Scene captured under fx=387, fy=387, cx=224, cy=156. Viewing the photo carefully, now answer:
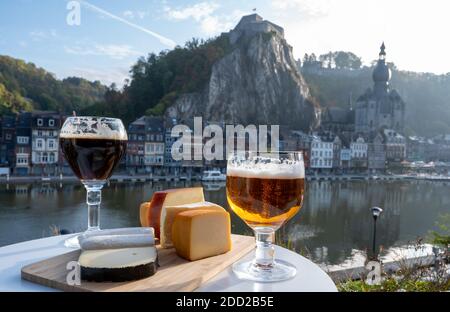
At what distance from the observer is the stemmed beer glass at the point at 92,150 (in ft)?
4.80

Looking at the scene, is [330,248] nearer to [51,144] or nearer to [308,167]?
[51,144]

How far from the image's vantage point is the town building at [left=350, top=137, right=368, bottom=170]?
61.9 metres

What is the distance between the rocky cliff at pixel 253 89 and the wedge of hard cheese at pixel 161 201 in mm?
55983

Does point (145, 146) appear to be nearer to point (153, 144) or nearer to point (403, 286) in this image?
point (153, 144)

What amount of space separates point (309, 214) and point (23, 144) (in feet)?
99.6

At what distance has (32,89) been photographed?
41906mm

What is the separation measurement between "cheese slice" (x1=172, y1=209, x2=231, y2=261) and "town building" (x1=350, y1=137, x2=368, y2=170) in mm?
63726

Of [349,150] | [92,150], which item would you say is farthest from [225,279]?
[349,150]

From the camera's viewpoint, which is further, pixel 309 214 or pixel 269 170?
pixel 309 214

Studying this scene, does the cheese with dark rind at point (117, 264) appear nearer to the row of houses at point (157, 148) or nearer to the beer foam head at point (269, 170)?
the beer foam head at point (269, 170)

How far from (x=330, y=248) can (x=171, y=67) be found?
168ft

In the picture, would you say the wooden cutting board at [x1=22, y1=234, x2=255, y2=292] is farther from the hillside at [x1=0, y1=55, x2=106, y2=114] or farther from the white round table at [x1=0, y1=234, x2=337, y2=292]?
the hillside at [x1=0, y1=55, x2=106, y2=114]

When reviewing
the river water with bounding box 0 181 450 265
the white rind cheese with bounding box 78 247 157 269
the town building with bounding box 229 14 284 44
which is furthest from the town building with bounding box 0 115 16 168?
the white rind cheese with bounding box 78 247 157 269

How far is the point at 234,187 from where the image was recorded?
1.25m
